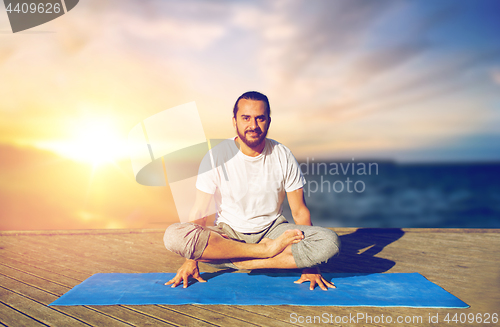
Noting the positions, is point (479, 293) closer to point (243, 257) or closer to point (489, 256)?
point (489, 256)

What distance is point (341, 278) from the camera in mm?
2410

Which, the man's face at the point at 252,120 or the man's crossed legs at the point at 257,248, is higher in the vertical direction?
the man's face at the point at 252,120

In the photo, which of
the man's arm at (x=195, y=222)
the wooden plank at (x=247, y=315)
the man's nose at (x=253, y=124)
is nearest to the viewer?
the wooden plank at (x=247, y=315)

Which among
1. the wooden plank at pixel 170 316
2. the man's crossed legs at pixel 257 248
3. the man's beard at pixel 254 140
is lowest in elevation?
the wooden plank at pixel 170 316

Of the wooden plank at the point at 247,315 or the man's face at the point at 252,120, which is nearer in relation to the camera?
the wooden plank at the point at 247,315

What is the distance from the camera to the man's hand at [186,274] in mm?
2270

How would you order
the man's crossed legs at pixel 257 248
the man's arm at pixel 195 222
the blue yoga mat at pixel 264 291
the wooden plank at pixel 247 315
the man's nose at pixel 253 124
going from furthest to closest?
1. the man's nose at pixel 253 124
2. the man's arm at pixel 195 222
3. the man's crossed legs at pixel 257 248
4. the blue yoga mat at pixel 264 291
5. the wooden plank at pixel 247 315

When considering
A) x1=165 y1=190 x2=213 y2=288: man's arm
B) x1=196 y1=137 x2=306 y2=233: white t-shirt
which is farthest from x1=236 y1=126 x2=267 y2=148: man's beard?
x1=165 y1=190 x2=213 y2=288: man's arm

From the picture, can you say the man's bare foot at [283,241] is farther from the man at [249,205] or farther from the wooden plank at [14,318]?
the wooden plank at [14,318]

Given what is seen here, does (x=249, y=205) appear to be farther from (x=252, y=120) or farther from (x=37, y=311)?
(x=37, y=311)

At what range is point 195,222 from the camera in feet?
7.91

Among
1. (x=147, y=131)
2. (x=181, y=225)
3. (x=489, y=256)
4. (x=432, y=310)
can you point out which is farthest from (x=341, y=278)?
(x=147, y=131)

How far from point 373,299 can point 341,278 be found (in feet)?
1.45

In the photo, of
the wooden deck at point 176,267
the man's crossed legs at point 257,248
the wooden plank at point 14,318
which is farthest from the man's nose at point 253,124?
the wooden plank at point 14,318
